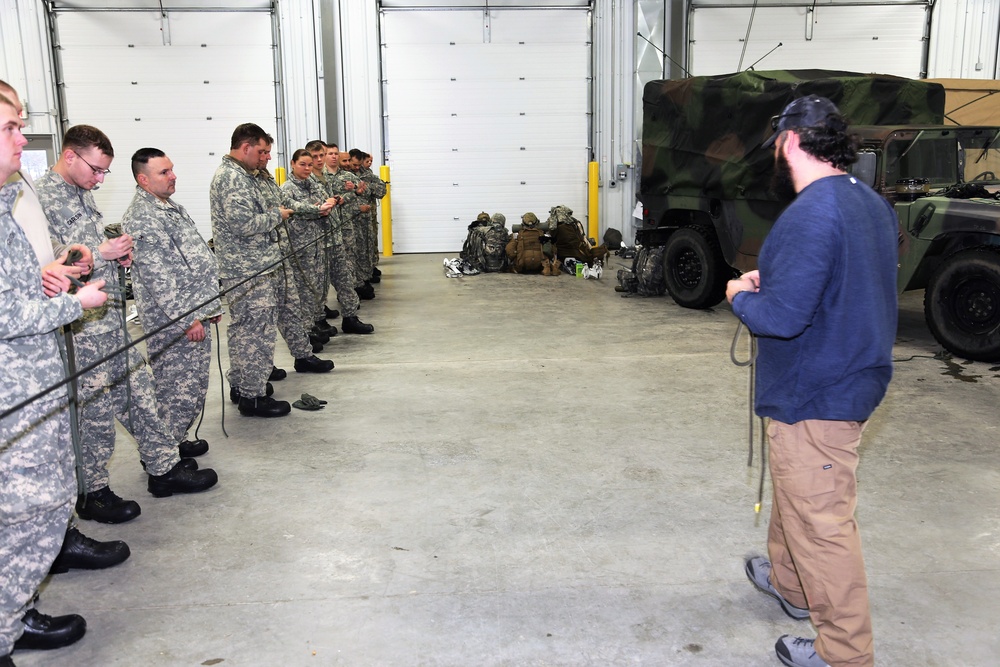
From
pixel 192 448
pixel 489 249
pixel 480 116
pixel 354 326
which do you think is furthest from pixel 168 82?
pixel 192 448

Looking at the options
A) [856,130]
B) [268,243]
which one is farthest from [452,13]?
[268,243]

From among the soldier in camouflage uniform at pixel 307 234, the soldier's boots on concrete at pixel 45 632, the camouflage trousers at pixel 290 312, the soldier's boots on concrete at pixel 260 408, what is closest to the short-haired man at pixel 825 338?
the soldier's boots on concrete at pixel 45 632

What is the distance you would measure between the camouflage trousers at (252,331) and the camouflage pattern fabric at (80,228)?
1536mm

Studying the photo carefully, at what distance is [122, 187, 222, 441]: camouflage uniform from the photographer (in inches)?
171

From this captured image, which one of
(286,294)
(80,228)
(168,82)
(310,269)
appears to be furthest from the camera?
(168,82)

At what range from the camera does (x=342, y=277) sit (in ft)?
27.1

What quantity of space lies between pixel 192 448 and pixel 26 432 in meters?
2.24

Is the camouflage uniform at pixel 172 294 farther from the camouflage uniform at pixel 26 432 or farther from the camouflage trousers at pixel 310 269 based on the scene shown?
the camouflage trousers at pixel 310 269

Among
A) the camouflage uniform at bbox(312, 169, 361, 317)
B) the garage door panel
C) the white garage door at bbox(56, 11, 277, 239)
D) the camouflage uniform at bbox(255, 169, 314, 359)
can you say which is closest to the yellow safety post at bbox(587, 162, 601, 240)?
the garage door panel

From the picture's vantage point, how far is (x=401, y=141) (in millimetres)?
15336

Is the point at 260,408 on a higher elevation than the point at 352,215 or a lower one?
lower

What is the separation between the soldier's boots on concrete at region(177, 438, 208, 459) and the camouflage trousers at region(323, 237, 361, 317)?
3418 mm

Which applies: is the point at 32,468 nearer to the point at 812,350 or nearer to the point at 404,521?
the point at 404,521

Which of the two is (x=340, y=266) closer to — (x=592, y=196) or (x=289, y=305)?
(x=289, y=305)
